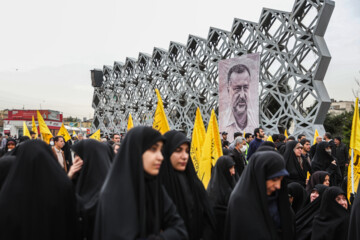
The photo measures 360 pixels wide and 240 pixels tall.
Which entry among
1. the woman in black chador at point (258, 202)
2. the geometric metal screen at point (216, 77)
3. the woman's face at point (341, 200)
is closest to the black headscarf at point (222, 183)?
the woman in black chador at point (258, 202)

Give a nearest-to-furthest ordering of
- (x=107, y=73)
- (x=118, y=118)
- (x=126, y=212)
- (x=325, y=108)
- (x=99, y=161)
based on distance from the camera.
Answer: (x=126, y=212)
(x=99, y=161)
(x=325, y=108)
(x=118, y=118)
(x=107, y=73)

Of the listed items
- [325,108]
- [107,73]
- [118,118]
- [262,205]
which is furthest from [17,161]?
[107,73]

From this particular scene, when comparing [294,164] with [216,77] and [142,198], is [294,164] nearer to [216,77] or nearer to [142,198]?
[142,198]

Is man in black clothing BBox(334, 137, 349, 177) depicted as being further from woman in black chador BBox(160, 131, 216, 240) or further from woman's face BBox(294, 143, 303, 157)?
woman in black chador BBox(160, 131, 216, 240)

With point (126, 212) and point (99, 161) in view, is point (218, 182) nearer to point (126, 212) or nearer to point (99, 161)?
point (99, 161)

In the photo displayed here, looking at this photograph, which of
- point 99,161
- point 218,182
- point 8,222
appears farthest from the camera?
point 218,182

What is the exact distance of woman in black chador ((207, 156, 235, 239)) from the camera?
11.9ft

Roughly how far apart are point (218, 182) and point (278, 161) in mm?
1177

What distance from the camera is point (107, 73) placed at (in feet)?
122

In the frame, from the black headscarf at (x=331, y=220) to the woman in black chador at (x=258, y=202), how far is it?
0.83 meters

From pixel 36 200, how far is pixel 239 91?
18584mm

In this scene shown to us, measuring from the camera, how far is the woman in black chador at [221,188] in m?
3.63

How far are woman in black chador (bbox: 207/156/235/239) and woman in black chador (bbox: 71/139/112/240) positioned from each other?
130 cm

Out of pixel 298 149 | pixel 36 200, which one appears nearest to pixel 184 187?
pixel 36 200
